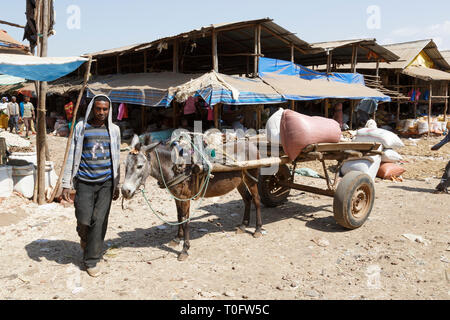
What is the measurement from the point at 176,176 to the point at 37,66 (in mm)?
3114

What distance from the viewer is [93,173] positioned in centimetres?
400

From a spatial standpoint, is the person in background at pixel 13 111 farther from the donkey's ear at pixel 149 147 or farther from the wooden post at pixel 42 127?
the donkey's ear at pixel 149 147

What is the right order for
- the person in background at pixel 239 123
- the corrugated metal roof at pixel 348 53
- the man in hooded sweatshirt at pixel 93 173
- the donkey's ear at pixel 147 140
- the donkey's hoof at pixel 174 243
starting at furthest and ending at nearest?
the corrugated metal roof at pixel 348 53, the person in background at pixel 239 123, the donkey's hoof at pixel 174 243, the donkey's ear at pixel 147 140, the man in hooded sweatshirt at pixel 93 173

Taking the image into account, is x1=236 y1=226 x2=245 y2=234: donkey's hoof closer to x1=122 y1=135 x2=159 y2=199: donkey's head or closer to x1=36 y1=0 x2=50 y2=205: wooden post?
x1=122 y1=135 x2=159 y2=199: donkey's head

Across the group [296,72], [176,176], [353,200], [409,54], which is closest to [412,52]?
[409,54]

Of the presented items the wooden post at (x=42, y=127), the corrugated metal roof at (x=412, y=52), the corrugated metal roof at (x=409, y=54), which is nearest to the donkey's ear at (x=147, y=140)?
the wooden post at (x=42, y=127)

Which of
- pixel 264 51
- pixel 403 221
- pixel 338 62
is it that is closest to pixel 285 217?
pixel 403 221

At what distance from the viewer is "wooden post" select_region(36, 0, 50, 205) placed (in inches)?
255

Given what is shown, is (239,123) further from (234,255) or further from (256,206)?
(234,255)

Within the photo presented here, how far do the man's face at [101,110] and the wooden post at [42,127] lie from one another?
10.2 ft

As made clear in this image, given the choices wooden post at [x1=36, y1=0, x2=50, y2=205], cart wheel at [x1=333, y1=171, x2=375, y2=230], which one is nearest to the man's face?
wooden post at [x1=36, y1=0, x2=50, y2=205]

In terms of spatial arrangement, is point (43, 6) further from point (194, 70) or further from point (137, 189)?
point (194, 70)

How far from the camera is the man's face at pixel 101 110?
13.0ft

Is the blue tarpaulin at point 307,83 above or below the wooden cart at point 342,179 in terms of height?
above
